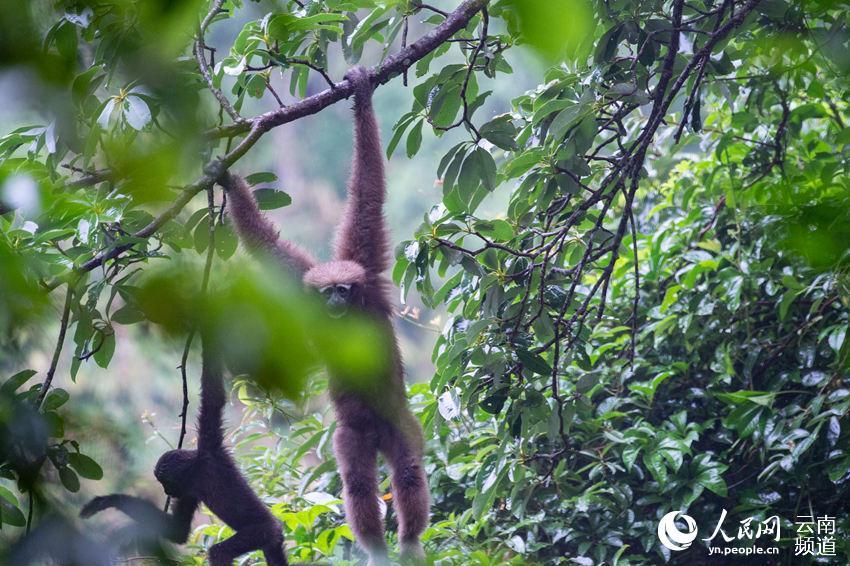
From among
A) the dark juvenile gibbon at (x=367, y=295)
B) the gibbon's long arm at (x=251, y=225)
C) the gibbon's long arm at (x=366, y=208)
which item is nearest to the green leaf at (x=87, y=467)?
the dark juvenile gibbon at (x=367, y=295)

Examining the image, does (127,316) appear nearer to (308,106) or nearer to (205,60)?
(205,60)

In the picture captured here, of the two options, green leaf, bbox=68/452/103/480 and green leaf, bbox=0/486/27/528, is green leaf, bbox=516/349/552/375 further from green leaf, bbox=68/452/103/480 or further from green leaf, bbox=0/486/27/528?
green leaf, bbox=68/452/103/480

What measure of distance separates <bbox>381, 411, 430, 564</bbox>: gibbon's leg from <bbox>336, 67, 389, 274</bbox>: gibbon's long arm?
69cm

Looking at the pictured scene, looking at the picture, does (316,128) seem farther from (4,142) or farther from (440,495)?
(440,495)

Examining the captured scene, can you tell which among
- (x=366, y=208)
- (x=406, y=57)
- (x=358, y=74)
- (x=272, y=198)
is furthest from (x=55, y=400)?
(x=366, y=208)

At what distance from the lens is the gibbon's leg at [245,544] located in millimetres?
1662

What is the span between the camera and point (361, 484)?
2.78 m

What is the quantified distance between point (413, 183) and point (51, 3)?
3.94 metres

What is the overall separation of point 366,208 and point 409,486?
1049mm

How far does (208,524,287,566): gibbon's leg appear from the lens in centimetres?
166

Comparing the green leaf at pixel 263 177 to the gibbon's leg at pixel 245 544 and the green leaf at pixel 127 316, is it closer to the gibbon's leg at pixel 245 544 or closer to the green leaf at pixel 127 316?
the gibbon's leg at pixel 245 544

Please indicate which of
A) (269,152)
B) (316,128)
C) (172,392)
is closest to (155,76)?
(172,392)

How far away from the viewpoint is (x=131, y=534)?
0.63m

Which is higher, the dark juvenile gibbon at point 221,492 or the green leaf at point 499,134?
the green leaf at point 499,134
